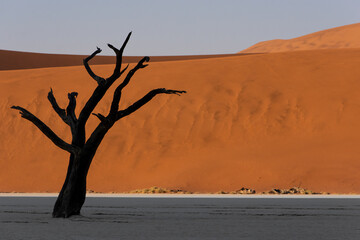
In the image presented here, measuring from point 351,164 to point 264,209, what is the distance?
65.1 ft

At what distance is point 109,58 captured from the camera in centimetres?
10250

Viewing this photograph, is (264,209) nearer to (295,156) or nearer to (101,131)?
(101,131)

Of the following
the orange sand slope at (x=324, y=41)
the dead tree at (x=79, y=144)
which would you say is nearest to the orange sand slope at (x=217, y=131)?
the dead tree at (x=79, y=144)

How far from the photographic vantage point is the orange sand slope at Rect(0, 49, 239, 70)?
318 feet

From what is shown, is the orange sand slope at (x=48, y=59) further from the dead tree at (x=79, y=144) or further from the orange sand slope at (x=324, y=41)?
the dead tree at (x=79, y=144)

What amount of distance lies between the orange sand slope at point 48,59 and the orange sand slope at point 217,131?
40.8 meters

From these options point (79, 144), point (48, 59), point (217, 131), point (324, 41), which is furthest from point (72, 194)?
point (324, 41)

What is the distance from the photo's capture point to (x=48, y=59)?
331 feet

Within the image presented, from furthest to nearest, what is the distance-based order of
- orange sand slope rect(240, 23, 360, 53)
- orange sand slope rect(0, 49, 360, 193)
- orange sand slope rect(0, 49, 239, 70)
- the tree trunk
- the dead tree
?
orange sand slope rect(240, 23, 360, 53) → orange sand slope rect(0, 49, 239, 70) → orange sand slope rect(0, 49, 360, 193) → the dead tree → the tree trunk

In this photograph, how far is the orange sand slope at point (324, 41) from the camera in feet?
400

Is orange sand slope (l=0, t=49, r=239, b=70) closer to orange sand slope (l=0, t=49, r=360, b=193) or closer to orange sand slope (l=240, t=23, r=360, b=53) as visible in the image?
orange sand slope (l=240, t=23, r=360, b=53)

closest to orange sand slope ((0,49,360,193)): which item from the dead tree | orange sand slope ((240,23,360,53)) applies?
the dead tree

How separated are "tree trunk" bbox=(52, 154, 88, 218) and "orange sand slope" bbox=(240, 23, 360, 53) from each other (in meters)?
103

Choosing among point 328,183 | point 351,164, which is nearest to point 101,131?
point 328,183
